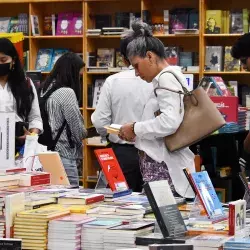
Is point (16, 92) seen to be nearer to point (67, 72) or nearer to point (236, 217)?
point (67, 72)

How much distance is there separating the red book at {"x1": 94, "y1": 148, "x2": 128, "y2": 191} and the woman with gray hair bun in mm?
203

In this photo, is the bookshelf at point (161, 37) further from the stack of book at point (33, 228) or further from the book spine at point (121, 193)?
the stack of book at point (33, 228)

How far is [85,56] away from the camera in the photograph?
8961mm

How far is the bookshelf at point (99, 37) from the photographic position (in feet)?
28.1

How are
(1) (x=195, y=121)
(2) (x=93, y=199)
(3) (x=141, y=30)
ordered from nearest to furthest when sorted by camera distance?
(2) (x=93, y=199)
(1) (x=195, y=121)
(3) (x=141, y=30)

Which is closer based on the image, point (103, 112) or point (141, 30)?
point (141, 30)

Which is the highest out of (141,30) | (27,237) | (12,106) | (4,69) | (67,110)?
(141,30)

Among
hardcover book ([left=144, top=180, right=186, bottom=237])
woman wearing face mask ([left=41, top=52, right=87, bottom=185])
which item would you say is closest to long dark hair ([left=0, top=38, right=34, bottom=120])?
woman wearing face mask ([left=41, top=52, right=87, bottom=185])

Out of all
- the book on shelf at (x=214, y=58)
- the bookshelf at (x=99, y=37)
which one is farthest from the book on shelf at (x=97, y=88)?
the book on shelf at (x=214, y=58)

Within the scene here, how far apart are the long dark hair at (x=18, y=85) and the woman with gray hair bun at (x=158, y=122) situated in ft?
3.48

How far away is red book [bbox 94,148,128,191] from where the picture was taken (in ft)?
11.8

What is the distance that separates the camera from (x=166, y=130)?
3734 millimetres

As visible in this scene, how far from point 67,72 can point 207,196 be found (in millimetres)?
2725

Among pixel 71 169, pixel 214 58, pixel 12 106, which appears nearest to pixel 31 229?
pixel 12 106
